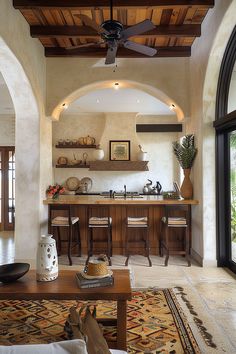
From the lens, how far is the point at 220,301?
3.04 metres

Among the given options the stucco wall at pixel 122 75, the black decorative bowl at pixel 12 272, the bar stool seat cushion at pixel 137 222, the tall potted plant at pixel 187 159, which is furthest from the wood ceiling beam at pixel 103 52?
the black decorative bowl at pixel 12 272

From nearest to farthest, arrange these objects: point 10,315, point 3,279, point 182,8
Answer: point 3,279, point 10,315, point 182,8

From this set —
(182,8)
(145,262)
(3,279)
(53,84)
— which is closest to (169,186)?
(145,262)

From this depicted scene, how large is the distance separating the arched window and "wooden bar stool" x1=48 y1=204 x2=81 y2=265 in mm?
2321

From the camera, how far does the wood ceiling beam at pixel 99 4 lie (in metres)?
3.45

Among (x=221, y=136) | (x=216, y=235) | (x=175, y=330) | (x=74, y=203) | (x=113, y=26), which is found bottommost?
(x=175, y=330)

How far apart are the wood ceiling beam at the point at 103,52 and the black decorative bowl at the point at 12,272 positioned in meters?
3.78

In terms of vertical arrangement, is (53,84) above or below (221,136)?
above

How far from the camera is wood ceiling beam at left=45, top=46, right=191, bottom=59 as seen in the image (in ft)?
15.5

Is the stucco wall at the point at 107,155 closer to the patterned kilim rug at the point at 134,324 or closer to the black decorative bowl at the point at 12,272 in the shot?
the patterned kilim rug at the point at 134,324

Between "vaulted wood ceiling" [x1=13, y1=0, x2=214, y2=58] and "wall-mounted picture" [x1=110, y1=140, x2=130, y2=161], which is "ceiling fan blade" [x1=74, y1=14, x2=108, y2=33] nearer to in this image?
"vaulted wood ceiling" [x1=13, y1=0, x2=214, y2=58]

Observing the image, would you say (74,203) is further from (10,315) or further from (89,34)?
(89,34)

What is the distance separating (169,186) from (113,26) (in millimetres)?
6030

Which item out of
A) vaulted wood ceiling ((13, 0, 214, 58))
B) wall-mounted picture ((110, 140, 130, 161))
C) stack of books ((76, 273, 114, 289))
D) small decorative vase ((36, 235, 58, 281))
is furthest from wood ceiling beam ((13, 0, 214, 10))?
wall-mounted picture ((110, 140, 130, 161))
